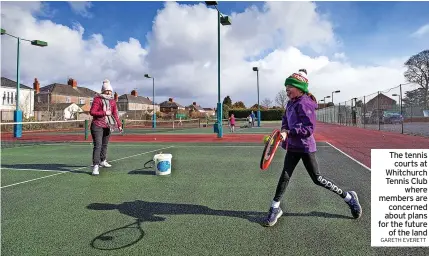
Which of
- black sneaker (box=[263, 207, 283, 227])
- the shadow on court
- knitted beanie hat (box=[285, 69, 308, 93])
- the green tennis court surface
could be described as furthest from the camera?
knitted beanie hat (box=[285, 69, 308, 93])

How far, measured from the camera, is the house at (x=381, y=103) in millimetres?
22484

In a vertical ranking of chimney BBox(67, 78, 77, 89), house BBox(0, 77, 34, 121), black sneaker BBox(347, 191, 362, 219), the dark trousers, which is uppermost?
chimney BBox(67, 78, 77, 89)

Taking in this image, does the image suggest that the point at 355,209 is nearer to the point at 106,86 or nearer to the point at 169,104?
the point at 106,86

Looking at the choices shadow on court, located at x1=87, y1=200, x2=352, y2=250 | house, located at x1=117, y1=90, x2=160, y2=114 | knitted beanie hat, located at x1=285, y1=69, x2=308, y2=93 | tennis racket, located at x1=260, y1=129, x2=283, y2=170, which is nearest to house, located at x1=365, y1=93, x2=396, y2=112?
knitted beanie hat, located at x1=285, y1=69, x2=308, y2=93

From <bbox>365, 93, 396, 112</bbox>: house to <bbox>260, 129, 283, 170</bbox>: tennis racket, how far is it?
70.2 feet

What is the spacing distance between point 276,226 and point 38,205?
3481 mm

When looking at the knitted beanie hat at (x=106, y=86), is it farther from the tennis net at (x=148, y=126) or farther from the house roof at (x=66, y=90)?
the house roof at (x=66, y=90)

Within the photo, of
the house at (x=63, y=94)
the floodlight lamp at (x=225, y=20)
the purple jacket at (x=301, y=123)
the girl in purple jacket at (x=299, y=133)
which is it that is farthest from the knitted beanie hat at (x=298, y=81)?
the house at (x=63, y=94)

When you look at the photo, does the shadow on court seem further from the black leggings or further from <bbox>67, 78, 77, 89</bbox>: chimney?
<bbox>67, 78, 77, 89</bbox>: chimney

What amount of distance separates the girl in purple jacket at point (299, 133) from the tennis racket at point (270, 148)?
86mm

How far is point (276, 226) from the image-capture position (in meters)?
3.66

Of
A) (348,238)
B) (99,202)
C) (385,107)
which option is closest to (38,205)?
(99,202)

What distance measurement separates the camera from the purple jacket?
145 inches

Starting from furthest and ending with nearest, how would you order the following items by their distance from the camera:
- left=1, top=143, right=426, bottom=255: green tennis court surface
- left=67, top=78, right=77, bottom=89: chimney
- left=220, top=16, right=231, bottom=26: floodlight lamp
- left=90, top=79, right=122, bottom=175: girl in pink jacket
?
left=67, top=78, right=77, bottom=89: chimney → left=220, top=16, right=231, bottom=26: floodlight lamp → left=90, top=79, right=122, bottom=175: girl in pink jacket → left=1, top=143, right=426, bottom=255: green tennis court surface
